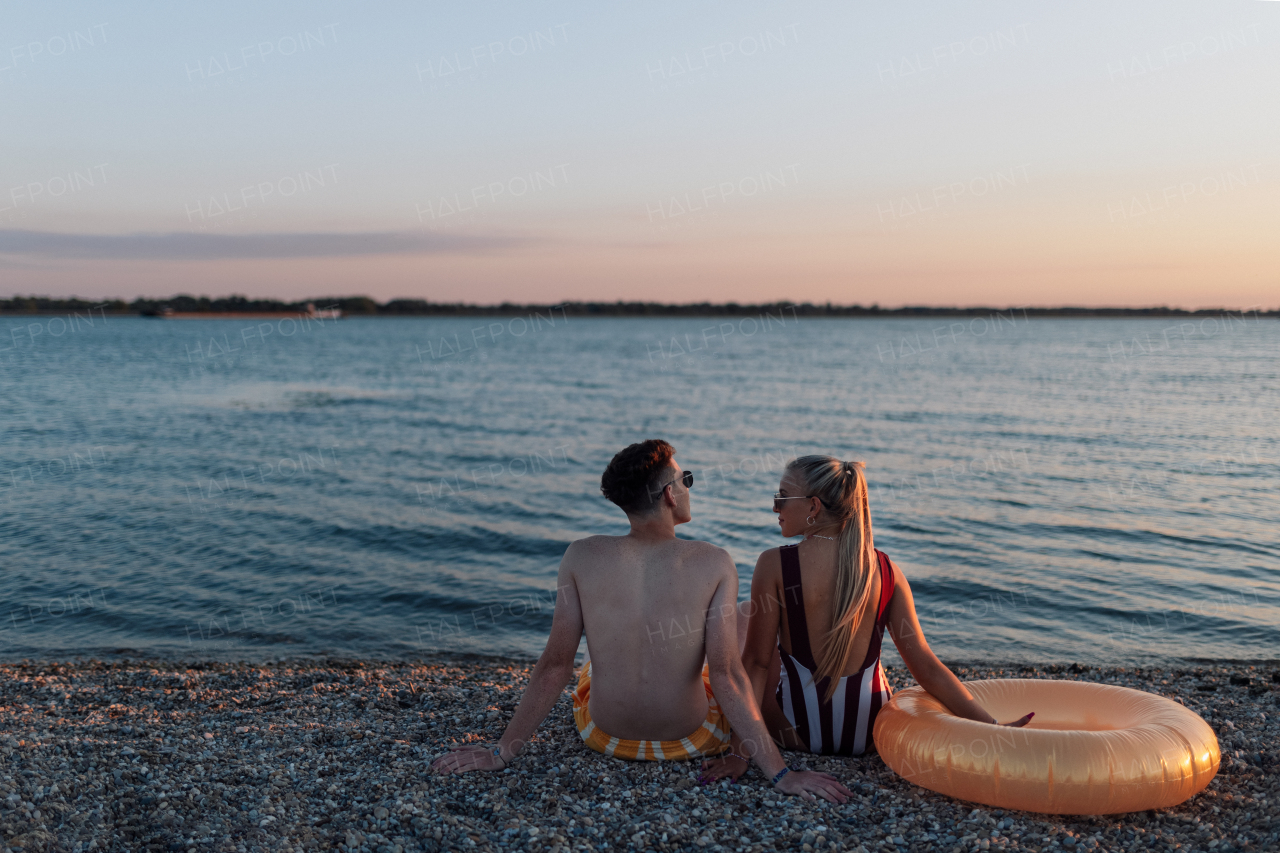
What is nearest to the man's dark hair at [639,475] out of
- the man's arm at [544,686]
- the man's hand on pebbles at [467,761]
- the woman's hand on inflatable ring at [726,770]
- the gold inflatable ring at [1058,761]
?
the man's arm at [544,686]

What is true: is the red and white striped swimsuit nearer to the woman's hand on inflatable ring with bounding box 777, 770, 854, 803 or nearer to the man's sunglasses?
the woman's hand on inflatable ring with bounding box 777, 770, 854, 803

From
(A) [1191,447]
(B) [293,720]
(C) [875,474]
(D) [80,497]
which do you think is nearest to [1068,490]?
(C) [875,474]

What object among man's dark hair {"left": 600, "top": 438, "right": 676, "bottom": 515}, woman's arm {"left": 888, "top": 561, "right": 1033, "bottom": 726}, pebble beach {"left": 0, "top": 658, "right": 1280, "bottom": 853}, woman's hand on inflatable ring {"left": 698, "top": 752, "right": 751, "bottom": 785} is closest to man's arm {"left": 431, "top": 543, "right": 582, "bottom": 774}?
pebble beach {"left": 0, "top": 658, "right": 1280, "bottom": 853}

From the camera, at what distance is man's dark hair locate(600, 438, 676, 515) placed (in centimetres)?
429

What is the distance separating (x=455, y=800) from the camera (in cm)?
442

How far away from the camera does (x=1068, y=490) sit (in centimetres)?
1678

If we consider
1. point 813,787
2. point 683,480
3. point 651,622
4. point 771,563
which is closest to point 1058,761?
point 813,787

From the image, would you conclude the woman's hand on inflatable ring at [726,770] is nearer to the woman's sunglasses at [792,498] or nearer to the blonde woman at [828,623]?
the blonde woman at [828,623]

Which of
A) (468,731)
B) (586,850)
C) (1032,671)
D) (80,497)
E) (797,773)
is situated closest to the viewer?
(586,850)

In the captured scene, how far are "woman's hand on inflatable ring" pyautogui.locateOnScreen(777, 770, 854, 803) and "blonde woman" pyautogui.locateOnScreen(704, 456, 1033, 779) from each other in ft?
1.02

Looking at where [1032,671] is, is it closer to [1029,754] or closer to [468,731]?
[1029,754]

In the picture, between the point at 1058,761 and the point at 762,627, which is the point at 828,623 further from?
the point at 1058,761

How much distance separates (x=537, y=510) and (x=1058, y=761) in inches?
483

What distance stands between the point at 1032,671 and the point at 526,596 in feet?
19.7
